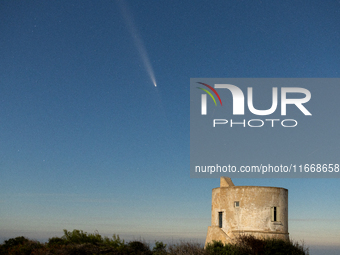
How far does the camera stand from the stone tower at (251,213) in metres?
21.2

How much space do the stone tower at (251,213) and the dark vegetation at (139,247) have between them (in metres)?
0.70

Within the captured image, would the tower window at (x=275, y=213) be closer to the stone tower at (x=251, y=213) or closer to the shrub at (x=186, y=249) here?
the stone tower at (x=251, y=213)

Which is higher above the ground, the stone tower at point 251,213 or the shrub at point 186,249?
the stone tower at point 251,213

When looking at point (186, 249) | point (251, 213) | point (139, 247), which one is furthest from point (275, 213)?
point (139, 247)

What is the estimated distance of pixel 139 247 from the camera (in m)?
24.2

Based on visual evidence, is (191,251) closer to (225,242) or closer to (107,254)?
(225,242)

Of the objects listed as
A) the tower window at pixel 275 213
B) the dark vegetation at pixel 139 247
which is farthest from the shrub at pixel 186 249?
the tower window at pixel 275 213

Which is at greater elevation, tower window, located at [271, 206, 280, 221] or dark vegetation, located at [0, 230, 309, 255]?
tower window, located at [271, 206, 280, 221]

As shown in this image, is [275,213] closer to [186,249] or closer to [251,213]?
[251,213]

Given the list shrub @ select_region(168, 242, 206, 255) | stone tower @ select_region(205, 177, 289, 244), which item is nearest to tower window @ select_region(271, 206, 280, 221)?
stone tower @ select_region(205, 177, 289, 244)

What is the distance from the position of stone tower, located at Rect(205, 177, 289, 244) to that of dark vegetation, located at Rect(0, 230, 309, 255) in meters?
0.70

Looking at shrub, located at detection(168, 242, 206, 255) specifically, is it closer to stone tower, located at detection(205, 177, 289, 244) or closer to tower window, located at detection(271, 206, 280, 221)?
stone tower, located at detection(205, 177, 289, 244)

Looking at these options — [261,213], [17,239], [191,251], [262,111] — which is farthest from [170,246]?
[17,239]

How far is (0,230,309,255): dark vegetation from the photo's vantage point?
19.6m
